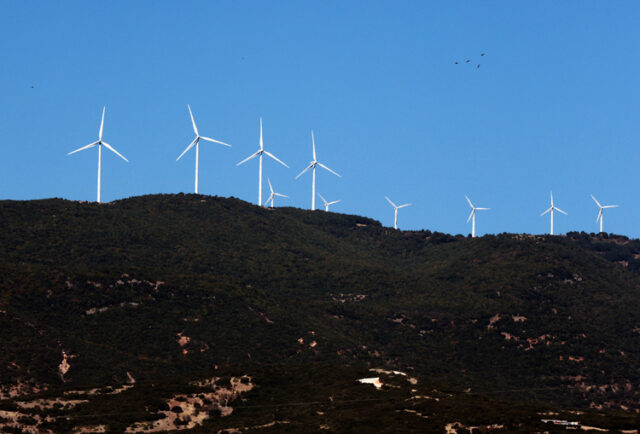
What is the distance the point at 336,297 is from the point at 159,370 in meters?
62.1

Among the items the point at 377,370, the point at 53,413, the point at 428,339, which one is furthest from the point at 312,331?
the point at 53,413

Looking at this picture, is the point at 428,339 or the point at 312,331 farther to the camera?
the point at 428,339

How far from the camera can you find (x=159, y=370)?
441 feet

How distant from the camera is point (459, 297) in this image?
193125mm

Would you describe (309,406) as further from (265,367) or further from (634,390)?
(634,390)

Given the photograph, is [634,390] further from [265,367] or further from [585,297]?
[265,367]

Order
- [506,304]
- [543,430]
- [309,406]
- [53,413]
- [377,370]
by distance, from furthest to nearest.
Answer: [506,304]
[377,370]
[309,406]
[53,413]
[543,430]

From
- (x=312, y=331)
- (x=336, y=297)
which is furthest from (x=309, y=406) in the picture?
(x=336, y=297)

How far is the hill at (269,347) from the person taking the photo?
106m

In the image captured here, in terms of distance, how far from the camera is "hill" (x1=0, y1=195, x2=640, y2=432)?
347 feet

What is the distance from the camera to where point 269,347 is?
497 feet

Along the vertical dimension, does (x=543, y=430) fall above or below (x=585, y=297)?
below

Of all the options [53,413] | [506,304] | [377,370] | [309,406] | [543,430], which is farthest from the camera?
[506,304]

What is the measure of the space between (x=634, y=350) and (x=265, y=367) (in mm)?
73797
